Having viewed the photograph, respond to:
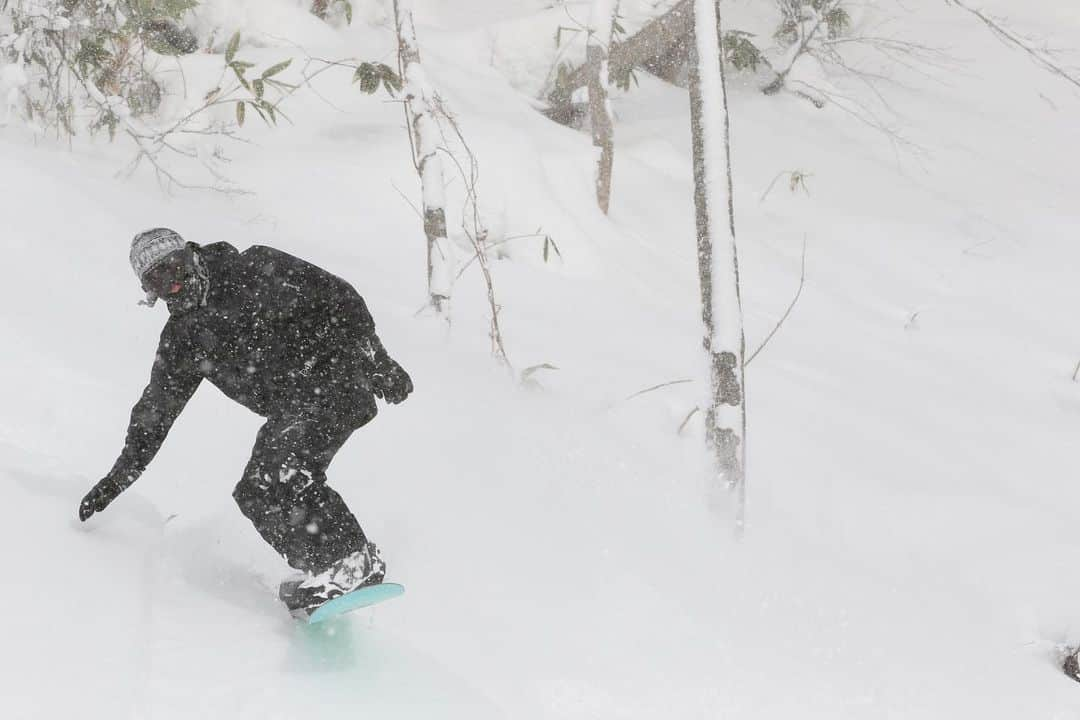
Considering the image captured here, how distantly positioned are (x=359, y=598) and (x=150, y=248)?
43.1 inches

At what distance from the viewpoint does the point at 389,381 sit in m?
2.81

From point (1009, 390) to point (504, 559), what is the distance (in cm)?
516

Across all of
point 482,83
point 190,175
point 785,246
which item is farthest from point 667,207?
point 190,175

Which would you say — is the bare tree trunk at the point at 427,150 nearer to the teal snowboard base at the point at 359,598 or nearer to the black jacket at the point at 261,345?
the black jacket at the point at 261,345

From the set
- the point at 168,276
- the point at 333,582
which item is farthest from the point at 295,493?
the point at 168,276

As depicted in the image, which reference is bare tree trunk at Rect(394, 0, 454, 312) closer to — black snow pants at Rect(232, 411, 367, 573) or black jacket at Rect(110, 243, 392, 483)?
black jacket at Rect(110, 243, 392, 483)

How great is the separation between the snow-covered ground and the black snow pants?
0.27 meters

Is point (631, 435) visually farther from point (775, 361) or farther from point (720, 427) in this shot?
point (775, 361)

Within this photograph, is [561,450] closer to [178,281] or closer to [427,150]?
[427,150]

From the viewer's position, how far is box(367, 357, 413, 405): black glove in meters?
2.81

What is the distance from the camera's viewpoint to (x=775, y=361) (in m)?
6.43

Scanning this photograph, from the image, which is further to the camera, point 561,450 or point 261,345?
point 561,450

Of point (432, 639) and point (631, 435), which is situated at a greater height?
point (432, 639)

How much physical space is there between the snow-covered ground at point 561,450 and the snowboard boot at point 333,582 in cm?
11
